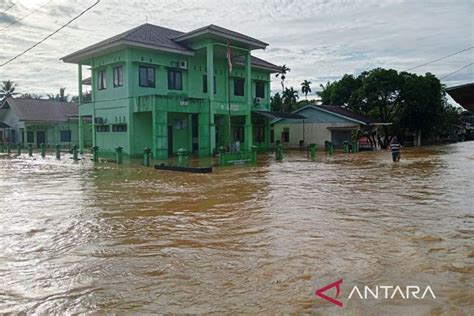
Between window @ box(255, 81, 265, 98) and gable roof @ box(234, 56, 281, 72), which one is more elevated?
gable roof @ box(234, 56, 281, 72)

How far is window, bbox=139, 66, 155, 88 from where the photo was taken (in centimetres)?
2542

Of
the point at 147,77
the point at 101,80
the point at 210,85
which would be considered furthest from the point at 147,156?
the point at 101,80

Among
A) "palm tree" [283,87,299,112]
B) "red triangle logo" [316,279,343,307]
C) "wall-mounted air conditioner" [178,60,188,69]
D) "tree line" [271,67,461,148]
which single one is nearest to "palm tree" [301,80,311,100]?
"palm tree" [283,87,299,112]

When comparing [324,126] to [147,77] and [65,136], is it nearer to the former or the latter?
[147,77]

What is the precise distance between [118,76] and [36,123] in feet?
67.9

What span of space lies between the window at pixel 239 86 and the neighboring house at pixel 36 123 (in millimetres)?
19559

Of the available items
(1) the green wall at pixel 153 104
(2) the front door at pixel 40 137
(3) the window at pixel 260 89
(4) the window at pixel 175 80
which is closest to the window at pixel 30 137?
(2) the front door at pixel 40 137

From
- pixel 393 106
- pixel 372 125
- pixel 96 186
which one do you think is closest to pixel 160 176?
pixel 96 186

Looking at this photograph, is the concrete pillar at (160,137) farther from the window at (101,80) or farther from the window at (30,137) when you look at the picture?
the window at (30,137)

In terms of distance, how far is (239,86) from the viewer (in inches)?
1271

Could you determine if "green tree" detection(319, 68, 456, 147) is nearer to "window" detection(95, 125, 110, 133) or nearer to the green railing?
the green railing

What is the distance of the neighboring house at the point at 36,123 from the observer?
139 feet

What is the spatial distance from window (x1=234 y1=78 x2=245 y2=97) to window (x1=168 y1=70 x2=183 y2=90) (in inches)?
213

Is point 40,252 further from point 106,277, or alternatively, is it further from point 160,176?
point 160,176
